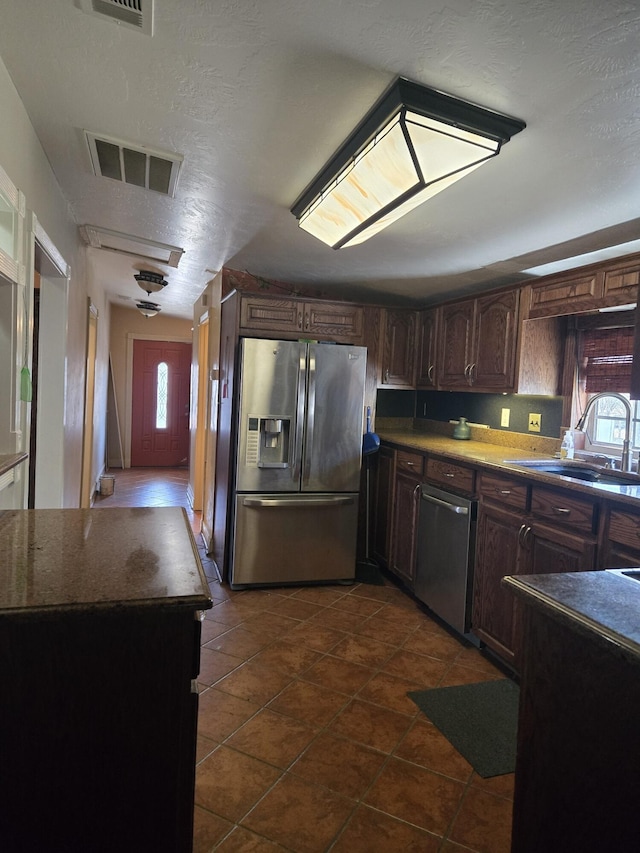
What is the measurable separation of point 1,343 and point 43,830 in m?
1.61

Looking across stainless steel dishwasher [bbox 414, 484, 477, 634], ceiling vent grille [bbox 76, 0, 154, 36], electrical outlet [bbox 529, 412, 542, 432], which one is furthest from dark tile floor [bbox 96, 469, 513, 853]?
ceiling vent grille [bbox 76, 0, 154, 36]

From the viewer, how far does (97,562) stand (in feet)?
4.05

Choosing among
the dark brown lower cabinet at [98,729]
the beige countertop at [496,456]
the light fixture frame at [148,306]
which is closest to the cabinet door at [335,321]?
the beige countertop at [496,456]

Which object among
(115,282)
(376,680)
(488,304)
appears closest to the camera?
(376,680)

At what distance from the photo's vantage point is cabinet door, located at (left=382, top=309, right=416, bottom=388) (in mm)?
4059

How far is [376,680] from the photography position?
2.53 m

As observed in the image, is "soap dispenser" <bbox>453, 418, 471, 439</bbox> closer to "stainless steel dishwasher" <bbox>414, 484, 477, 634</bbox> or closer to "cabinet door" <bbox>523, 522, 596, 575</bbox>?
"stainless steel dishwasher" <bbox>414, 484, 477, 634</bbox>

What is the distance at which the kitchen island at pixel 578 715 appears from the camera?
98 centimetres

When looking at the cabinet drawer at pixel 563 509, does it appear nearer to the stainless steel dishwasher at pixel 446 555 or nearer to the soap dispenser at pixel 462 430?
the stainless steel dishwasher at pixel 446 555

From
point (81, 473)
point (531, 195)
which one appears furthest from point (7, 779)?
point (81, 473)

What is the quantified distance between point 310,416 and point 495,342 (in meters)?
1.28

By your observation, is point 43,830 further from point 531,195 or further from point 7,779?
point 531,195

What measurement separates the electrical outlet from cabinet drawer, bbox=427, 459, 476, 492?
69 centimetres

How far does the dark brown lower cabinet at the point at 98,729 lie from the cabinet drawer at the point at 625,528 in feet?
5.50
